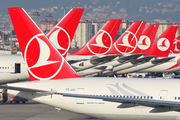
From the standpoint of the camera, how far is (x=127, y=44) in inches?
2235

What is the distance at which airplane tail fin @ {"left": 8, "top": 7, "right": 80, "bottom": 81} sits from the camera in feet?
80.3

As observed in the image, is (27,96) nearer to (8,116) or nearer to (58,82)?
(58,82)

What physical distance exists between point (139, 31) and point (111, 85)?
3589 centimetres

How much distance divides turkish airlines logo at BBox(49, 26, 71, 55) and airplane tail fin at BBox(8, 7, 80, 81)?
16.1 meters

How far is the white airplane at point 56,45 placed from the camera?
135ft

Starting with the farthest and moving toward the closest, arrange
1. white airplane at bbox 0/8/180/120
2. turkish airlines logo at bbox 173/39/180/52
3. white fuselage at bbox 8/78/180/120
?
turkish airlines logo at bbox 173/39/180/52, white fuselage at bbox 8/78/180/120, white airplane at bbox 0/8/180/120

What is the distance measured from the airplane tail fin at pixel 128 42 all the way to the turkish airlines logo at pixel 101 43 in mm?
3181

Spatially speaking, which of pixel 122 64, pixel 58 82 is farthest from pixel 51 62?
pixel 122 64

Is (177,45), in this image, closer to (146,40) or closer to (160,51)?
(160,51)

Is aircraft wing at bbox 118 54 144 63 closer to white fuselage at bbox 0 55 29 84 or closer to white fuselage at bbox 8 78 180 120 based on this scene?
white fuselage at bbox 0 55 29 84

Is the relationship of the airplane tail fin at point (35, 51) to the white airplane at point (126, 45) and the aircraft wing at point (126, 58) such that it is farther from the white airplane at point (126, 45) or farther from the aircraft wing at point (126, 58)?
the aircraft wing at point (126, 58)

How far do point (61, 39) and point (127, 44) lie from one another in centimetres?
1824

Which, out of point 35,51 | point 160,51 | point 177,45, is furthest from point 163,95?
point 177,45

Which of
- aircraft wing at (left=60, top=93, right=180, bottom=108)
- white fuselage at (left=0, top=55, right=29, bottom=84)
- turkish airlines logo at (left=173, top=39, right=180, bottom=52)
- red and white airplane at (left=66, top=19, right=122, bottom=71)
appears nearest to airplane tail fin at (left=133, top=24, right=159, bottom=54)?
red and white airplane at (left=66, top=19, right=122, bottom=71)
